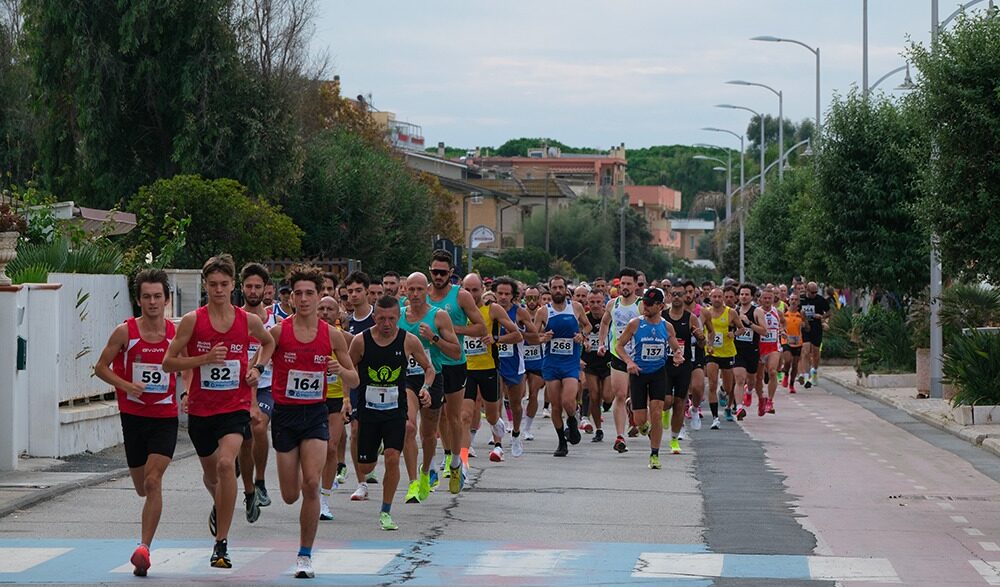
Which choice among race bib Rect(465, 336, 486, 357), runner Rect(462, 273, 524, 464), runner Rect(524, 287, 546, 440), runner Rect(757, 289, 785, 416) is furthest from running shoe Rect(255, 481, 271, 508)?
runner Rect(757, 289, 785, 416)

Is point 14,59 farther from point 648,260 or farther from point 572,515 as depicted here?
point 648,260

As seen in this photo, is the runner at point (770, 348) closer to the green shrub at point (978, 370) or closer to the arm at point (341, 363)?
the green shrub at point (978, 370)

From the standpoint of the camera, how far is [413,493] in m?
14.0

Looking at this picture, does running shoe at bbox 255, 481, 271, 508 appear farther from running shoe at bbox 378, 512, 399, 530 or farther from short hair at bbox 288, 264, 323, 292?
short hair at bbox 288, 264, 323, 292

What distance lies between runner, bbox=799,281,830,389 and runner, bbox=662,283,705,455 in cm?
1354

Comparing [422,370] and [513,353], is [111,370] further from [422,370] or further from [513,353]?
[513,353]

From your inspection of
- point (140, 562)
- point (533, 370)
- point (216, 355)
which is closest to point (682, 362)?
point (533, 370)

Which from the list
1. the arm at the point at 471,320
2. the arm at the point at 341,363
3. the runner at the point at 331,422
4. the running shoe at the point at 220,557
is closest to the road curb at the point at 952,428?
the arm at the point at 471,320

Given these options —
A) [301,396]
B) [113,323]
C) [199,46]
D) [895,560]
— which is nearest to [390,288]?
[113,323]

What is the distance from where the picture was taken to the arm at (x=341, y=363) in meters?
11.1

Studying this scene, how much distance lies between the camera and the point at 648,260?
120m

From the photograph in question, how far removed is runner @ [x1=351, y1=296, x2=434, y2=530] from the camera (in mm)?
12383

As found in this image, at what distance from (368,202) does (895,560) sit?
40.3 m

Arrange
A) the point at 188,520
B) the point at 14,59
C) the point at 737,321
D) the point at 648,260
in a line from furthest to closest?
the point at 648,260, the point at 14,59, the point at 737,321, the point at 188,520
